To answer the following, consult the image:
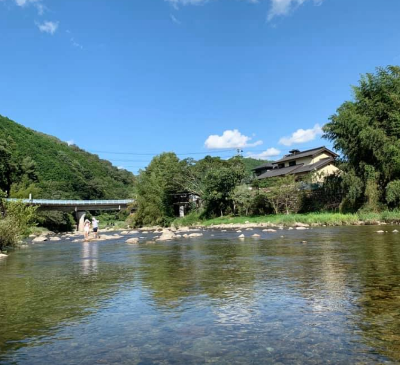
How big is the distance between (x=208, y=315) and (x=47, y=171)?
90.5m

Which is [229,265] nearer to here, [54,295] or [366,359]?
[54,295]

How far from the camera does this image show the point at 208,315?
4.97 metres

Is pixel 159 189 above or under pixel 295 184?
above

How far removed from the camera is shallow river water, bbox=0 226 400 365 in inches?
143

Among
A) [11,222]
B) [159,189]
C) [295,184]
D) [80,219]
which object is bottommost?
[11,222]

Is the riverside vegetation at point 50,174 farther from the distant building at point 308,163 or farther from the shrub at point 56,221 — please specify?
the distant building at point 308,163

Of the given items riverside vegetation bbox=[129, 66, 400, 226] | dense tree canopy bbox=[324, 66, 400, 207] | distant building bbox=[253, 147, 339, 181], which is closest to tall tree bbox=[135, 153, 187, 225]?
riverside vegetation bbox=[129, 66, 400, 226]

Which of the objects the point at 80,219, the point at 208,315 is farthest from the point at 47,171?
the point at 208,315

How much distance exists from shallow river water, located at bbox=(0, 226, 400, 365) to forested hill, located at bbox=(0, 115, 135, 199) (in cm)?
5712

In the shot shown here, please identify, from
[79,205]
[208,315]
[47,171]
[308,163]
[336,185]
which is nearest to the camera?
[208,315]

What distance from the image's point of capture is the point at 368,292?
589cm

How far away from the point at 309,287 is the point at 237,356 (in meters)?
3.40

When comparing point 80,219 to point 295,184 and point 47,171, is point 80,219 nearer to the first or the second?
point 47,171

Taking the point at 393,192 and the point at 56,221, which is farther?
the point at 56,221
